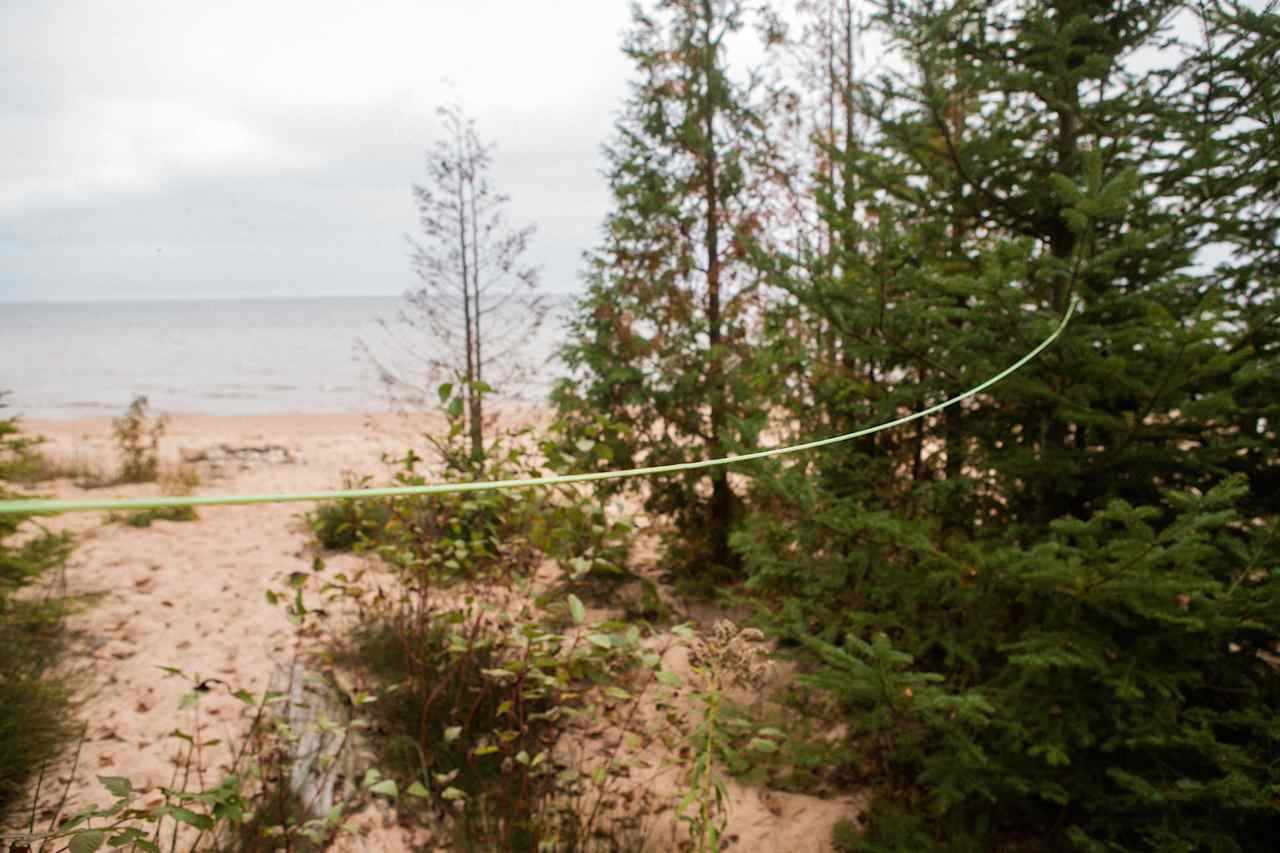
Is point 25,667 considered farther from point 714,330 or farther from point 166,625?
point 714,330

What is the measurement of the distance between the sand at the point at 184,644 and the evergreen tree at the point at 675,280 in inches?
102

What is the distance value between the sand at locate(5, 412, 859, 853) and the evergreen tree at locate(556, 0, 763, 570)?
260cm

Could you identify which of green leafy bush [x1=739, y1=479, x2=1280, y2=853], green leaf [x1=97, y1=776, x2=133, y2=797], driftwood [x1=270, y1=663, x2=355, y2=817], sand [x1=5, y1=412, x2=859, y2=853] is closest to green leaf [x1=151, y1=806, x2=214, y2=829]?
green leaf [x1=97, y1=776, x2=133, y2=797]

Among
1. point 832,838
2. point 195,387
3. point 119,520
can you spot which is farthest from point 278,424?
point 832,838

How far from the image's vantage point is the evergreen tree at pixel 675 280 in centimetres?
525

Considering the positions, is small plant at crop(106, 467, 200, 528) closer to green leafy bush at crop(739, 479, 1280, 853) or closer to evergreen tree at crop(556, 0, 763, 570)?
evergreen tree at crop(556, 0, 763, 570)

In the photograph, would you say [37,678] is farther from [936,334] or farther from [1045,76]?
[1045,76]

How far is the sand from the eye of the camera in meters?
2.79

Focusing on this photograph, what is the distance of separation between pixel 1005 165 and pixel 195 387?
87.9 ft

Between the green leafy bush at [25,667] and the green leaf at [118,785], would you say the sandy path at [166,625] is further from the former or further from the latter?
the green leaf at [118,785]

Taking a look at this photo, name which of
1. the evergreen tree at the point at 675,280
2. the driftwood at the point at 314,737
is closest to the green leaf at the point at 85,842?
the driftwood at the point at 314,737

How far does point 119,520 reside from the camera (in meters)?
6.14

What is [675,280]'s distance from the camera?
539 centimetres

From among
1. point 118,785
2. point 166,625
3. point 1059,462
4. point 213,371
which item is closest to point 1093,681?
point 1059,462
